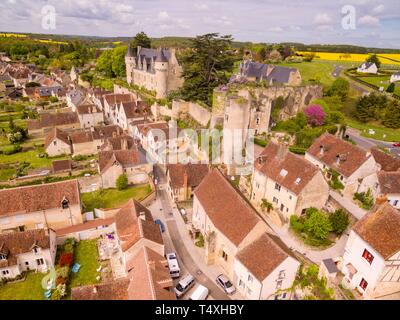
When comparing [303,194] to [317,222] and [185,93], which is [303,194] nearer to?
[317,222]

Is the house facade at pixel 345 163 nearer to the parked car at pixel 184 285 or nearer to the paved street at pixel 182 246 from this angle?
the paved street at pixel 182 246

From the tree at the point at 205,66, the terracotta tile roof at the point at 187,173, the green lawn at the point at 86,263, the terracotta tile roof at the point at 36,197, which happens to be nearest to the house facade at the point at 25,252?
the green lawn at the point at 86,263

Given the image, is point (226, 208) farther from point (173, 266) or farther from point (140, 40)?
point (140, 40)

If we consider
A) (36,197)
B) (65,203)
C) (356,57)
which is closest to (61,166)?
(36,197)

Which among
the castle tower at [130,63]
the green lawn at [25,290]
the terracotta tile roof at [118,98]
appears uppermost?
the castle tower at [130,63]

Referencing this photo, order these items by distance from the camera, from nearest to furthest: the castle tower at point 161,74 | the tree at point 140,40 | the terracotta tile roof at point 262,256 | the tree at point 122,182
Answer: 1. the terracotta tile roof at point 262,256
2. the tree at point 122,182
3. the castle tower at point 161,74
4. the tree at point 140,40

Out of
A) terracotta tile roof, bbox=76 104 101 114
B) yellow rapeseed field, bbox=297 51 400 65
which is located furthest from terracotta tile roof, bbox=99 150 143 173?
yellow rapeseed field, bbox=297 51 400 65

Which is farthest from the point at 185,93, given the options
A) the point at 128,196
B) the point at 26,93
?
the point at 26,93
